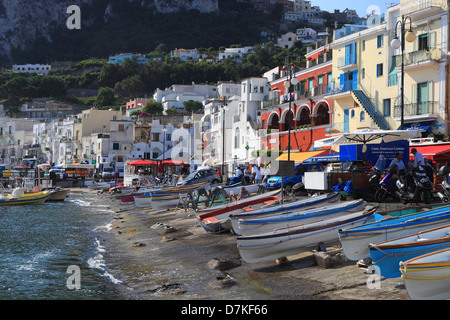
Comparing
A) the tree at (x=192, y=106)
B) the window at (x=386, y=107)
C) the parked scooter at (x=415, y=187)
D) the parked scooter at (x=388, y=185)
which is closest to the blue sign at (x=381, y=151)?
the parked scooter at (x=388, y=185)

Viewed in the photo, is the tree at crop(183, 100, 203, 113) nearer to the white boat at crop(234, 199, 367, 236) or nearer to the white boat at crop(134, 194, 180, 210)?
the white boat at crop(134, 194, 180, 210)

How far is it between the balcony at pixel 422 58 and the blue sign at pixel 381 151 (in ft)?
40.2

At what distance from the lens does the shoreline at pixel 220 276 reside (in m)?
10.8

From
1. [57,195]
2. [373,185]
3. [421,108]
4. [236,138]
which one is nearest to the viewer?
[373,185]

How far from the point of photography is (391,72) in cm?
3834

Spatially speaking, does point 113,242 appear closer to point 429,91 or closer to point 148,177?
point 429,91

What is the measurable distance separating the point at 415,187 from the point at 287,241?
8.43 meters

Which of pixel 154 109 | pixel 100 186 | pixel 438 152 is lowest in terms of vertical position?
pixel 100 186

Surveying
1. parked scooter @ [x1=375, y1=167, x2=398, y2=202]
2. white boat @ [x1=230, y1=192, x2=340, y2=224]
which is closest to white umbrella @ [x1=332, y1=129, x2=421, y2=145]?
parked scooter @ [x1=375, y1=167, x2=398, y2=202]

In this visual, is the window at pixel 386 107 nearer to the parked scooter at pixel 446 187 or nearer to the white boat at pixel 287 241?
the parked scooter at pixel 446 187

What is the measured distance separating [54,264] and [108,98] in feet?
491

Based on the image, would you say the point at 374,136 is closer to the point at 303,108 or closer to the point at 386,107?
the point at 386,107

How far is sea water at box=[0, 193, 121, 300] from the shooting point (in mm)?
13930

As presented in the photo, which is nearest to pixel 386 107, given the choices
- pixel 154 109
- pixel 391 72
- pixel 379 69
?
pixel 391 72
